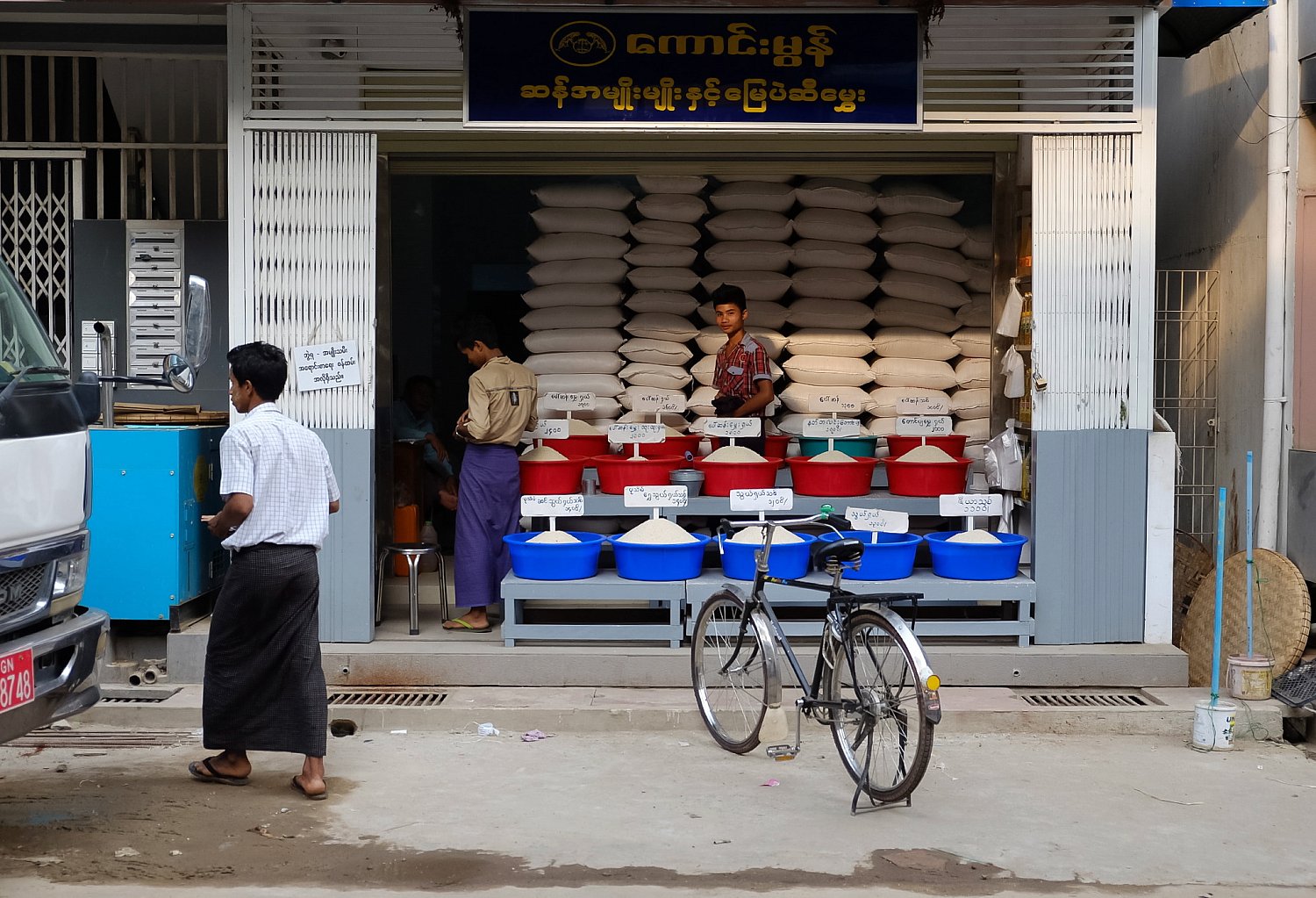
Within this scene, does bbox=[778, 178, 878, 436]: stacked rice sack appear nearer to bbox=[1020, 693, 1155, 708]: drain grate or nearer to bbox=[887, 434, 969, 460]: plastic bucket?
bbox=[887, 434, 969, 460]: plastic bucket

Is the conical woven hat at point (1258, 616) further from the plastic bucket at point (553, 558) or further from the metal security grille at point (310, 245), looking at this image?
the metal security grille at point (310, 245)

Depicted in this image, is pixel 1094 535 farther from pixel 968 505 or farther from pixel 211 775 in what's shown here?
pixel 211 775

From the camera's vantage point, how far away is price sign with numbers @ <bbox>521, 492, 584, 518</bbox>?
6.68 metres

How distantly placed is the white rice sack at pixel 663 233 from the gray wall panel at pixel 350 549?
2.61 m

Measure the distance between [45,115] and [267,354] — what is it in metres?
4.02

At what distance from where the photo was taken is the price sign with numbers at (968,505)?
6.64 metres

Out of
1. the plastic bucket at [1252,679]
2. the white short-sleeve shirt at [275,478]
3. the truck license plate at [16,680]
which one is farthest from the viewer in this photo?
the plastic bucket at [1252,679]

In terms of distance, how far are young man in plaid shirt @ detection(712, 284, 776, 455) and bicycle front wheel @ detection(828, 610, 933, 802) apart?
2857 millimetres

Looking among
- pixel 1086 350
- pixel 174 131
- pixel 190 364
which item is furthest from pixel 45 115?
pixel 1086 350

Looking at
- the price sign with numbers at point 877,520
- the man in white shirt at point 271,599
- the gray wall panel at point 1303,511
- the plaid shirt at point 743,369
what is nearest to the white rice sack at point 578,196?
the plaid shirt at point 743,369

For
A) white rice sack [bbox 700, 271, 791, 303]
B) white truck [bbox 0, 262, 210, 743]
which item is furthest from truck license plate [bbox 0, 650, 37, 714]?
white rice sack [bbox 700, 271, 791, 303]

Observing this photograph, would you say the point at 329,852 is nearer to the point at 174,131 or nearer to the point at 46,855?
the point at 46,855

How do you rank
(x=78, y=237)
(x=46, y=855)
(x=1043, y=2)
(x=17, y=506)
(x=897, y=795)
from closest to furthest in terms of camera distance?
1. (x=17, y=506)
2. (x=46, y=855)
3. (x=897, y=795)
4. (x=1043, y=2)
5. (x=78, y=237)

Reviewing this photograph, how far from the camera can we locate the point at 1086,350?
21.5 ft
